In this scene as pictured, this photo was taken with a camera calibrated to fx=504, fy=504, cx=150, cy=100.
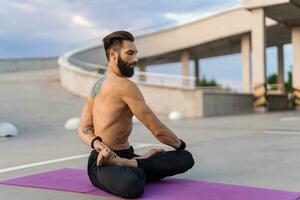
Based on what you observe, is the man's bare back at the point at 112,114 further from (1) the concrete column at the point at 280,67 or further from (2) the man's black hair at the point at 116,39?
(1) the concrete column at the point at 280,67

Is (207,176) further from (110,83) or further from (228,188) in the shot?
(110,83)

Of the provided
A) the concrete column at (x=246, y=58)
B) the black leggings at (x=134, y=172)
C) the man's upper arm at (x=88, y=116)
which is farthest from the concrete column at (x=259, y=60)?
the man's upper arm at (x=88, y=116)

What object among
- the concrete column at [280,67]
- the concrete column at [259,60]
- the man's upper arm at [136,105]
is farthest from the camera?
the concrete column at [280,67]

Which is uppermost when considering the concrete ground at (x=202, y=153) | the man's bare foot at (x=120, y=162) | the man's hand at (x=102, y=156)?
the man's hand at (x=102, y=156)

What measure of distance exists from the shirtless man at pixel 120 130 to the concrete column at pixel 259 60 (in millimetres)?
21631

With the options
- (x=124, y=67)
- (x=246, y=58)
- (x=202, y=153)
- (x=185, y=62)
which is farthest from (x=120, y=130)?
(x=185, y=62)

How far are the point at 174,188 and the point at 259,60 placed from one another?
2232 centimetres

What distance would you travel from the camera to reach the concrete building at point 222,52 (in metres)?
22.0

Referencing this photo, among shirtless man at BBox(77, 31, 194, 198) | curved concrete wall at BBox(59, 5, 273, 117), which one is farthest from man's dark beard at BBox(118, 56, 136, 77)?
curved concrete wall at BBox(59, 5, 273, 117)

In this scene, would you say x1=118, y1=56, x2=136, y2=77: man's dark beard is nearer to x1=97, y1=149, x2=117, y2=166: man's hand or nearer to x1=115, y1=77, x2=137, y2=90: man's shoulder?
x1=115, y1=77, x2=137, y2=90: man's shoulder

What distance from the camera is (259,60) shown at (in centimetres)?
2664

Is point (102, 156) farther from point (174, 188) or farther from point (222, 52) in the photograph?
point (222, 52)

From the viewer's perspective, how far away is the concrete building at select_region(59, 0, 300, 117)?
866 inches

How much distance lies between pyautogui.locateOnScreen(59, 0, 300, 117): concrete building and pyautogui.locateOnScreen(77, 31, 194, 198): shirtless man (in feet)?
50.7
